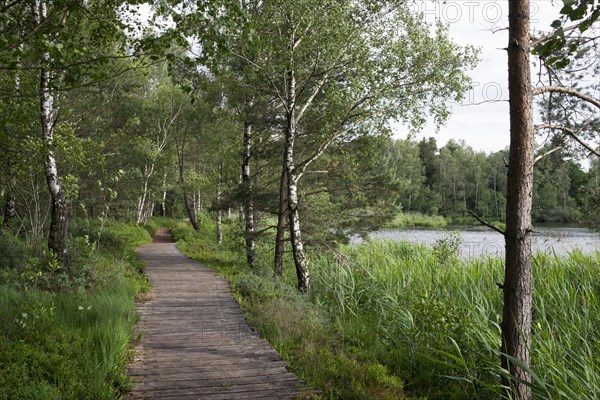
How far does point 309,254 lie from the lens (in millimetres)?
12586

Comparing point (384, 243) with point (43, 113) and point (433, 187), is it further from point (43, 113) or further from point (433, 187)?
point (433, 187)

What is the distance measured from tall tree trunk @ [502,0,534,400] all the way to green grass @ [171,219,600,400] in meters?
0.69

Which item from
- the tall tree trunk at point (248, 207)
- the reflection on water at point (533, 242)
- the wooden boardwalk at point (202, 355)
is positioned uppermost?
the tall tree trunk at point (248, 207)

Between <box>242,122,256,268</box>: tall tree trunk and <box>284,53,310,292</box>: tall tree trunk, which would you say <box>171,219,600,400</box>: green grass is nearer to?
<box>284,53,310,292</box>: tall tree trunk

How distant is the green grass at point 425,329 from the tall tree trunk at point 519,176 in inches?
27.1

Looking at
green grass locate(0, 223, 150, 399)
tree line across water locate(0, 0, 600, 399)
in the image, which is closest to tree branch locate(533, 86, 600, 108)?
tree line across water locate(0, 0, 600, 399)

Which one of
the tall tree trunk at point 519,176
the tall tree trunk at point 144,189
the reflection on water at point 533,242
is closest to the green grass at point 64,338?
the tall tree trunk at point 519,176

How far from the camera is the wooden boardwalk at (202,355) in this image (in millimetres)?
4812

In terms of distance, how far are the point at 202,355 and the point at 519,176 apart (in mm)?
4177

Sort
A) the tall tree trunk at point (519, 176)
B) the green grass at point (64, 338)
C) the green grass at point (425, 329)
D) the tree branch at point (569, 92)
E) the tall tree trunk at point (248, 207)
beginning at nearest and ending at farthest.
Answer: the tall tree trunk at point (519, 176) < the tree branch at point (569, 92) < the green grass at point (64, 338) < the green grass at point (425, 329) < the tall tree trunk at point (248, 207)

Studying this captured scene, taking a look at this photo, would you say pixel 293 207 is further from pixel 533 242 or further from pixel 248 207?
pixel 533 242

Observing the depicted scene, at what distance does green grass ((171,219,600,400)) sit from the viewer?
5.09m

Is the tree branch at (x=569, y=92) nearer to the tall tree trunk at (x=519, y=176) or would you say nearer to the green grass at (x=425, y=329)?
the tall tree trunk at (x=519, y=176)

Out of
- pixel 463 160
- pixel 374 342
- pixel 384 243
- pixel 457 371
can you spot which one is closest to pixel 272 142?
pixel 384 243
